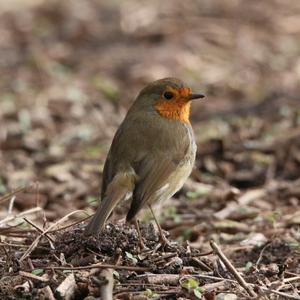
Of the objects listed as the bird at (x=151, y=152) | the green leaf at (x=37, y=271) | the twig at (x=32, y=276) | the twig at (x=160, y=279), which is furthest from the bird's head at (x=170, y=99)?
the twig at (x=32, y=276)

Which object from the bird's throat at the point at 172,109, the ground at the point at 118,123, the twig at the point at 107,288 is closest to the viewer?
the twig at the point at 107,288

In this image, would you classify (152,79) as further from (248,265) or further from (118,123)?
(248,265)

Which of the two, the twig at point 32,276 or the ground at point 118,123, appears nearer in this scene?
the twig at point 32,276

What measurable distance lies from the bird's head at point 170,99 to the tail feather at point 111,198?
0.74 m

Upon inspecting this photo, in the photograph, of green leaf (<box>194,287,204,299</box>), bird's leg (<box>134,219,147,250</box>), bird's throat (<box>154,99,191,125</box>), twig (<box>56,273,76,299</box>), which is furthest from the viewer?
bird's throat (<box>154,99,191,125</box>)

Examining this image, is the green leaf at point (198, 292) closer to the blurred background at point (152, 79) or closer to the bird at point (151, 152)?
the bird at point (151, 152)

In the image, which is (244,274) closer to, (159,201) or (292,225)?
(159,201)

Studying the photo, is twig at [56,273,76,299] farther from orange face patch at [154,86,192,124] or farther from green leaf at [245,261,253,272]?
orange face patch at [154,86,192,124]

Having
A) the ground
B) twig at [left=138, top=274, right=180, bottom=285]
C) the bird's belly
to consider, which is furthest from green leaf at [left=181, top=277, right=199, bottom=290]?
the bird's belly

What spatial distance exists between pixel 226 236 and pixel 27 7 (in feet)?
24.2

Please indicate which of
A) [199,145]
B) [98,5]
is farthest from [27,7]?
[199,145]

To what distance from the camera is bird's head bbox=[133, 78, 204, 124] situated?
5.40 m

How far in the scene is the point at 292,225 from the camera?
555 centimetres

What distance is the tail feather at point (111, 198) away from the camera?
13.7ft
